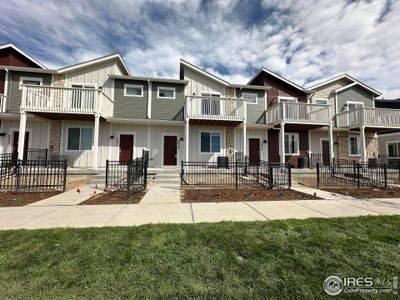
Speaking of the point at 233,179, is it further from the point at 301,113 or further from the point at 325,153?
the point at 325,153

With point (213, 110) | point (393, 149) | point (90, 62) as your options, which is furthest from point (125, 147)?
point (393, 149)

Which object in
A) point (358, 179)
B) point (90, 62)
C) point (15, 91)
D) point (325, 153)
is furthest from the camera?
point (325, 153)

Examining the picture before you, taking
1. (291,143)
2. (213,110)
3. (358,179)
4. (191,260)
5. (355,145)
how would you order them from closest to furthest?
(191,260) < (358,179) < (213,110) < (291,143) < (355,145)

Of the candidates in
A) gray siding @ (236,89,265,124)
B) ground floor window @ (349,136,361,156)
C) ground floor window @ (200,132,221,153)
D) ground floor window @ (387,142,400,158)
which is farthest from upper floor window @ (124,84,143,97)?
ground floor window @ (387,142,400,158)

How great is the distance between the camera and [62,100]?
1201 cm

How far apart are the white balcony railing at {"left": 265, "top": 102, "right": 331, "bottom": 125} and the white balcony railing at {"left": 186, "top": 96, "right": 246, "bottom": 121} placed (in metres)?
2.81

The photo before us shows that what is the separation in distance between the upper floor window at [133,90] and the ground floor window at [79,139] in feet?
12.8

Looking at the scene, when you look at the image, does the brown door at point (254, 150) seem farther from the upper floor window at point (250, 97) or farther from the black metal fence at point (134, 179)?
the black metal fence at point (134, 179)

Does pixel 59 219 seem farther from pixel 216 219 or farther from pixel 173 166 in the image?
pixel 173 166

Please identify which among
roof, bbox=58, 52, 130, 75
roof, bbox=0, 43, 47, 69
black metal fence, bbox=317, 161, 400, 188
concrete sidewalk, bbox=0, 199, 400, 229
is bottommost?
concrete sidewalk, bbox=0, 199, 400, 229

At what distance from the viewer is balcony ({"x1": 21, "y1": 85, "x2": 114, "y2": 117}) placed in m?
11.3

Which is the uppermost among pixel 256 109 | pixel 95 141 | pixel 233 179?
pixel 256 109

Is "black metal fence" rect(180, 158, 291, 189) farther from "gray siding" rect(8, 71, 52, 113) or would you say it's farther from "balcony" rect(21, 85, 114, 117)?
"gray siding" rect(8, 71, 52, 113)

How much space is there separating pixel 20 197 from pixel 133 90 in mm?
9655
